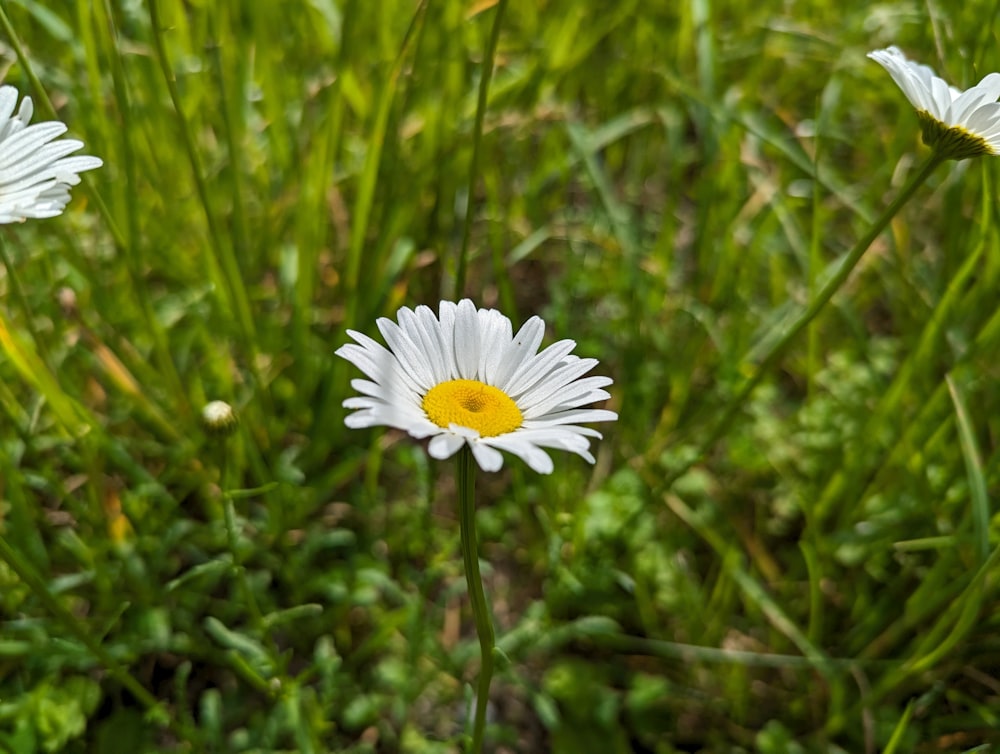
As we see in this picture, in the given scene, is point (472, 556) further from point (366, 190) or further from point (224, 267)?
point (366, 190)

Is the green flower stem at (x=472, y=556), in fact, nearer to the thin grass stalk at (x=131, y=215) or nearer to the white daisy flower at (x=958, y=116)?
the white daisy flower at (x=958, y=116)

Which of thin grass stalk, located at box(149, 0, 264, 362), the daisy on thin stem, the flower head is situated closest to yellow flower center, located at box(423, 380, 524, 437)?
the daisy on thin stem

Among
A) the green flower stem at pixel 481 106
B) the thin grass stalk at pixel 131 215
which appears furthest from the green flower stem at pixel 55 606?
the green flower stem at pixel 481 106

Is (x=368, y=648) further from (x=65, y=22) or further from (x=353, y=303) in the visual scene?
(x=65, y=22)

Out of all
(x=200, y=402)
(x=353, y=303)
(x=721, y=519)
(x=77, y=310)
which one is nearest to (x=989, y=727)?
(x=721, y=519)

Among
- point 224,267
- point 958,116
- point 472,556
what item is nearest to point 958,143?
point 958,116
